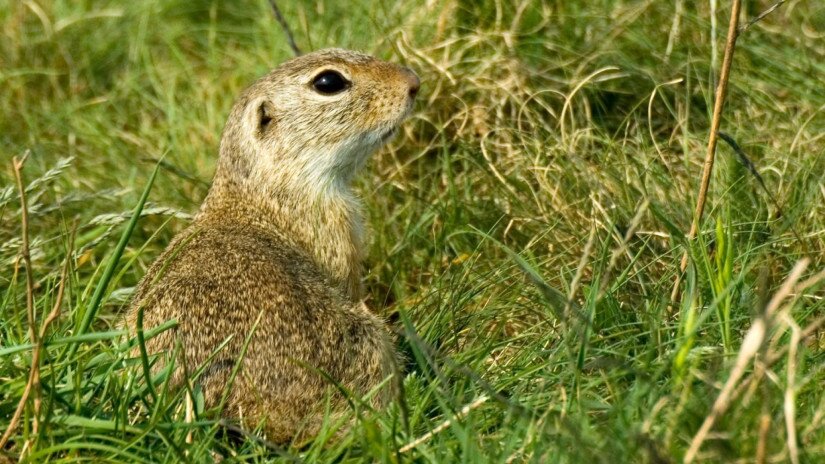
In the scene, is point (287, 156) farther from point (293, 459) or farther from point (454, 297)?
point (293, 459)

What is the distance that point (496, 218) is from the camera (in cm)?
513

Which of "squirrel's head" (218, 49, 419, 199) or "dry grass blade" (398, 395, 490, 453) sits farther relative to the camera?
"squirrel's head" (218, 49, 419, 199)

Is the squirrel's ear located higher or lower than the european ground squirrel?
higher

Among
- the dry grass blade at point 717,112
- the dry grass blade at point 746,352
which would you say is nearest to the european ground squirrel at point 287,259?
the dry grass blade at point 746,352

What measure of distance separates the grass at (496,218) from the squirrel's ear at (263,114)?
0.53 meters

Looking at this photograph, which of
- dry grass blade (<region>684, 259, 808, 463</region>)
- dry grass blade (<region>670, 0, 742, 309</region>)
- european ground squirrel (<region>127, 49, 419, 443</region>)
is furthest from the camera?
dry grass blade (<region>670, 0, 742, 309</region>)

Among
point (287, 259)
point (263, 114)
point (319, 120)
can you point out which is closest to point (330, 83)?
point (319, 120)

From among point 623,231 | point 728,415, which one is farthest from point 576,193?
point 728,415

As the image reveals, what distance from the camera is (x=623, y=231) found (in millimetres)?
4734

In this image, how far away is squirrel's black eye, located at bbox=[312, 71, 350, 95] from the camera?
4812 millimetres

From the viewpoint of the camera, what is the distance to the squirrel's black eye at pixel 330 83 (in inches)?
189

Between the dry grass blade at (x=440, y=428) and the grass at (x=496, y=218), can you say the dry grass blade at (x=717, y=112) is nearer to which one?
the grass at (x=496, y=218)

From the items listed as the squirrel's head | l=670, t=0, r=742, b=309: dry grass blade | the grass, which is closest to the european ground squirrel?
the squirrel's head

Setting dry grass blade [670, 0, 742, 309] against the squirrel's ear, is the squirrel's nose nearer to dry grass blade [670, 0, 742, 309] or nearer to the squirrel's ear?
the squirrel's ear
